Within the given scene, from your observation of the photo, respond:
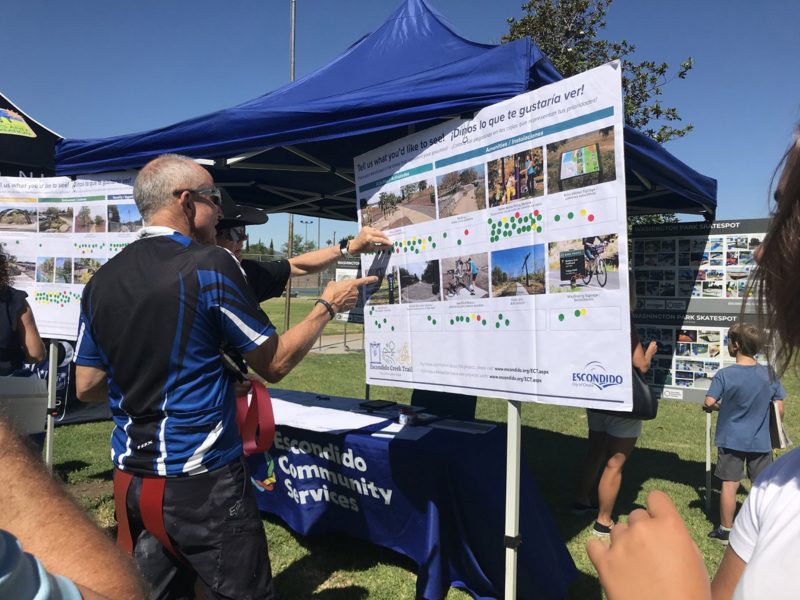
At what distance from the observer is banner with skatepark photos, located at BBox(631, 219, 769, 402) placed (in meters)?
3.40

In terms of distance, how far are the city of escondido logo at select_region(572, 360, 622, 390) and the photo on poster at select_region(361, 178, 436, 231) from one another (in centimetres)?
88

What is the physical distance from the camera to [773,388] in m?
3.55

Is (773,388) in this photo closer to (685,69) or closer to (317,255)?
(317,255)

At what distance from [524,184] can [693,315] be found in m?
2.41

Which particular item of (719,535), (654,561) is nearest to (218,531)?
(654,561)

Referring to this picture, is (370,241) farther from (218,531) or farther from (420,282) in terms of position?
(218,531)

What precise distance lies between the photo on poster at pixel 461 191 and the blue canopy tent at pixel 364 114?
246 mm

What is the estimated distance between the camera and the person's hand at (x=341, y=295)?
215 cm

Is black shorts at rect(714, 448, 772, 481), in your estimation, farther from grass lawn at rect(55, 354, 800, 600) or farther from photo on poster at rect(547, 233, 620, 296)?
photo on poster at rect(547, 233, 620, 296)

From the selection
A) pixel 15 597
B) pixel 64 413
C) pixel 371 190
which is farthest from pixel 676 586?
pixel 64 413

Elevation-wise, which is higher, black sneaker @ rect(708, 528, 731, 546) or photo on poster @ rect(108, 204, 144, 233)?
photo on poster @ rect(108, 204, 144, 233)

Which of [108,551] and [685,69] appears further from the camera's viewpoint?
[685,69]

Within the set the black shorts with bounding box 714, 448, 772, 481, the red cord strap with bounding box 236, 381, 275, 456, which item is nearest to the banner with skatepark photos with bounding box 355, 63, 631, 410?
the red cord strap with bounding box 236, 381, 275, 456

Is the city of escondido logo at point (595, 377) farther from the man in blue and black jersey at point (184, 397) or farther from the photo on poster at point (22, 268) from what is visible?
the photo on poster at point (22, 268)
